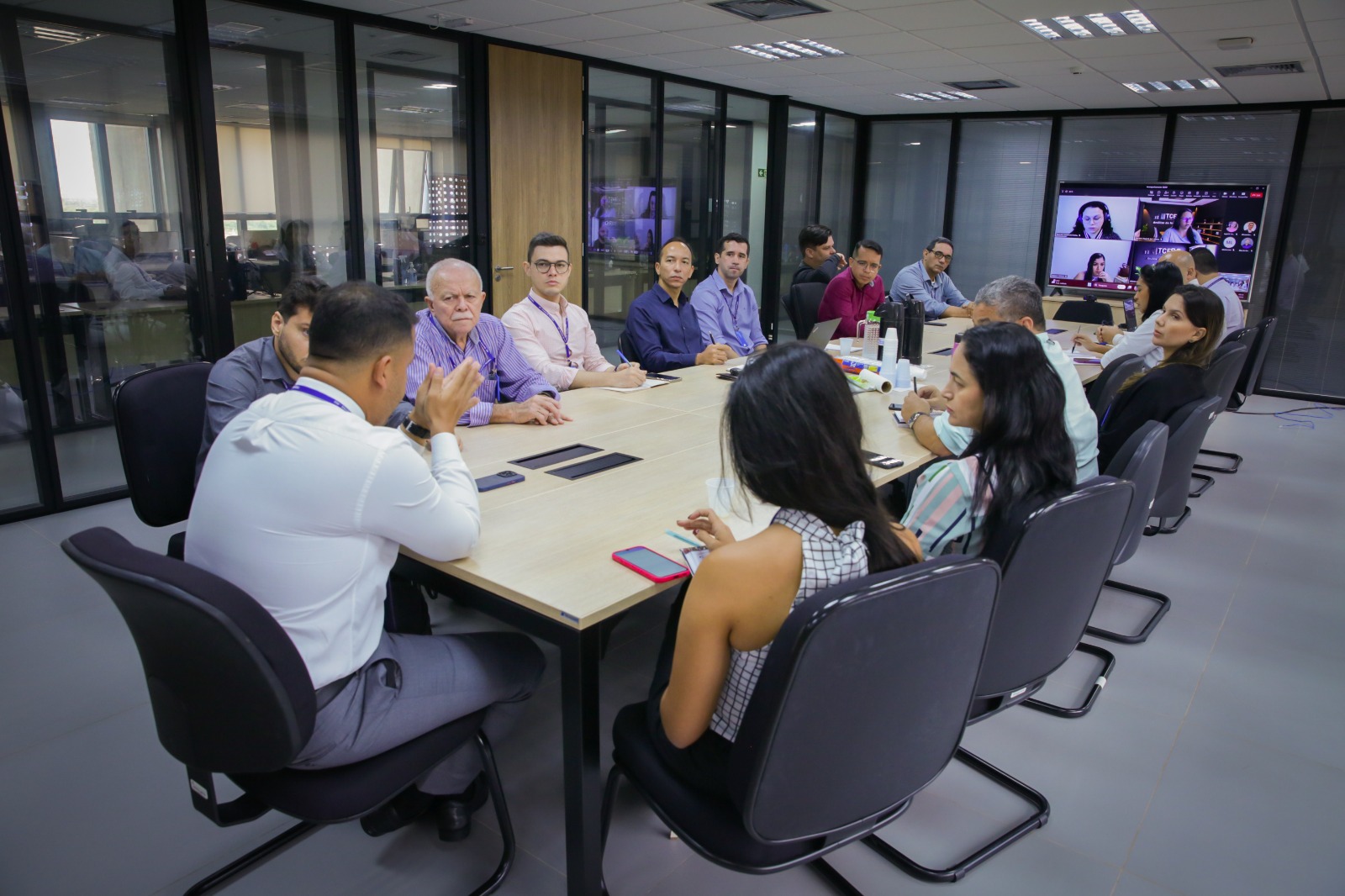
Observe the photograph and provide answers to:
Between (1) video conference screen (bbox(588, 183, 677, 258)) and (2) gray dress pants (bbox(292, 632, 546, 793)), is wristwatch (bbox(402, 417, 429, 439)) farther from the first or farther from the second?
(1) video conference screen (bbox(588, 183, 677, 258))

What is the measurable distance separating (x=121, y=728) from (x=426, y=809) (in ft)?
3.41

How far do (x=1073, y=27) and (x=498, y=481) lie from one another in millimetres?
4719

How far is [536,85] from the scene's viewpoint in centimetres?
625

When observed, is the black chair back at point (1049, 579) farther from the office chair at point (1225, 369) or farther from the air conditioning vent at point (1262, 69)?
the air conditioning vent at point (1262, 69)

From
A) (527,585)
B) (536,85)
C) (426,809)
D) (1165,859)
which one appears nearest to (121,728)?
(426,809)

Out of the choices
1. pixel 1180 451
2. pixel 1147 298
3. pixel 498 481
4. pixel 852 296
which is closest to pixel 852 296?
pixel 852 296

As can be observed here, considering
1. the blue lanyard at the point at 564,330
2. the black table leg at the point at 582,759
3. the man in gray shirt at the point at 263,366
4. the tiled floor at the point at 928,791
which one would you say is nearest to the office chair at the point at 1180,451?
the tiled floor at the point at 928,791

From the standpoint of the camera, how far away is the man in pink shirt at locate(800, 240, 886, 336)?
552 centimetres

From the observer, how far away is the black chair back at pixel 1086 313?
22.0 feet

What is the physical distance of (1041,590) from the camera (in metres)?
1.77

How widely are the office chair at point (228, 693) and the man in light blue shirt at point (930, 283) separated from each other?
5.60 m

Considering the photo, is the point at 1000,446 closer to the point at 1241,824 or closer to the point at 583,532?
the point at 583,532

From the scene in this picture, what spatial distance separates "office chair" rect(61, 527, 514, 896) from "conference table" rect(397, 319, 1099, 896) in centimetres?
30

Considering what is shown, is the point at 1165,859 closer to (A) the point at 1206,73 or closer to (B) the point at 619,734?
(B) the point at 619,734
